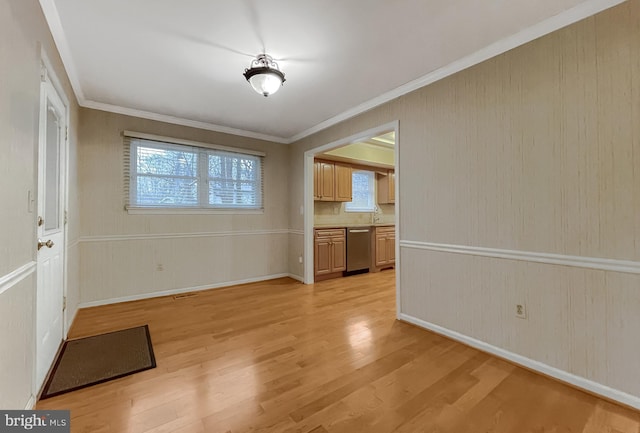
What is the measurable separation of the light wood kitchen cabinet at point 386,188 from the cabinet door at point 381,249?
0.96 m

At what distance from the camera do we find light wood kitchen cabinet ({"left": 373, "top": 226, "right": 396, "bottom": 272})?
18.7ft

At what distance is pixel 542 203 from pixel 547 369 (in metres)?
1.23

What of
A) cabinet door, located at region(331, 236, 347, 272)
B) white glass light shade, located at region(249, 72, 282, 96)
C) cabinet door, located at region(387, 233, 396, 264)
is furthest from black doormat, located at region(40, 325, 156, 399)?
cabinet door, located at region(387, 233, 396, 264)

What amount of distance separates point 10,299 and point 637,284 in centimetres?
351

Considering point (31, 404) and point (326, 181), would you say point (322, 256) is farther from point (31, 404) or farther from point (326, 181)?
point (31, 404)

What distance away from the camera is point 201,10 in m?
1.93

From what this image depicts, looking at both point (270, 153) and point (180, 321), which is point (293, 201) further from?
point (180, 321)

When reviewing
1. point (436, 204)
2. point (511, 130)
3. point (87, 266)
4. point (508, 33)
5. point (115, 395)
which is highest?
point (508, 33)

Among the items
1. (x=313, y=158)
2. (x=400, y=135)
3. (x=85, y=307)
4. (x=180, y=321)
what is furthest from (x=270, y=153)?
(x=85, y=307)

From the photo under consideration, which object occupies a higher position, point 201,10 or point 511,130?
point 201,10

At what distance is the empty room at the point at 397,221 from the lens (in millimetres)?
1644

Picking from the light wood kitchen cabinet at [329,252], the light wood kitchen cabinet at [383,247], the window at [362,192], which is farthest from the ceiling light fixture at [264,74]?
the light wood kitchen cabinet at [383,247]

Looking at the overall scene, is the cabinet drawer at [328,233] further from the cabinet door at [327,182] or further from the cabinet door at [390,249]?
the cabinet door at [390,249]

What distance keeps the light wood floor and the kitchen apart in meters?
2.07
